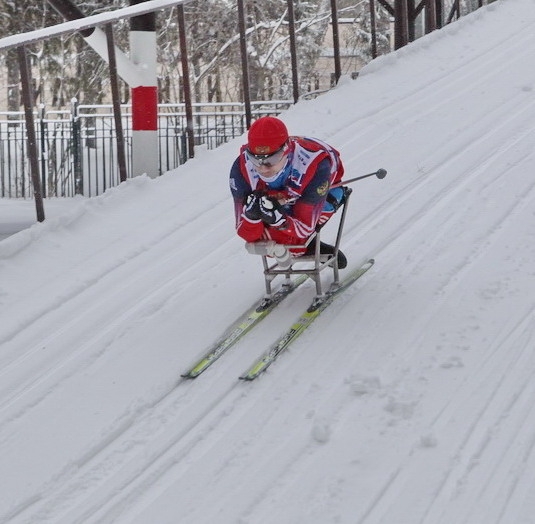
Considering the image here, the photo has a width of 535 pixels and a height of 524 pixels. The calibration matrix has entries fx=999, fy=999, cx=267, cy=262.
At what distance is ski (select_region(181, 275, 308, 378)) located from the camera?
17.1 feet

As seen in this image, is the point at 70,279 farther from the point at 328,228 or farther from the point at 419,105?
the point at 419,105

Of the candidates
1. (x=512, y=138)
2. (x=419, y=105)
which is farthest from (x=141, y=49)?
(x=512, y=138)

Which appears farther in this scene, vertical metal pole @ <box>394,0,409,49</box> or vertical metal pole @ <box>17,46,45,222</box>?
vertical metal pole @ <box>394,0,409,49</box>

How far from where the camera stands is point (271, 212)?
18.7 feet

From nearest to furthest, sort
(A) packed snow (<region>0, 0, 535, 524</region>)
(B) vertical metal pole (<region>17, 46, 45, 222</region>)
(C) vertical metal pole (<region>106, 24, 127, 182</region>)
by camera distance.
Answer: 1. (A) packed snow (<region>0, 0, 535, 524</region>)
2. (B) vertical metal pole (<region>17, 46, 45, 222</region>)
3. (C) vertical metal pole (<region>106, 24, 127, 182</region>)

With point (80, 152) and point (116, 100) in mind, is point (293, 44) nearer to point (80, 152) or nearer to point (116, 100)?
point (116, 100)

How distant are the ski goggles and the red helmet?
0.11 feet

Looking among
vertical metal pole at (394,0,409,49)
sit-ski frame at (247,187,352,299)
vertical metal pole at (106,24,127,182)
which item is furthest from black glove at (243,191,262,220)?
vertical metal pole at (394,0,409,49)

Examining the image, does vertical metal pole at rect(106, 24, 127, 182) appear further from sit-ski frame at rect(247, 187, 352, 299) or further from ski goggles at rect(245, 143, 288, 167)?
ski goggles at rect(245, 143, 288, 167)

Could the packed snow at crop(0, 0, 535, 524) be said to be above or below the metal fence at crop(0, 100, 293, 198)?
above

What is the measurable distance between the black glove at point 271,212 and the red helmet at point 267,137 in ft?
0.96

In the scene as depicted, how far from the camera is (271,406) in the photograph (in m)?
4.69

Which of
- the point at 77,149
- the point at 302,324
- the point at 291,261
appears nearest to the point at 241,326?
the point at 302,324

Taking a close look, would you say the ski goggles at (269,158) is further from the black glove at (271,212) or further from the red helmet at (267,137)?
the black glove at (271,212)
